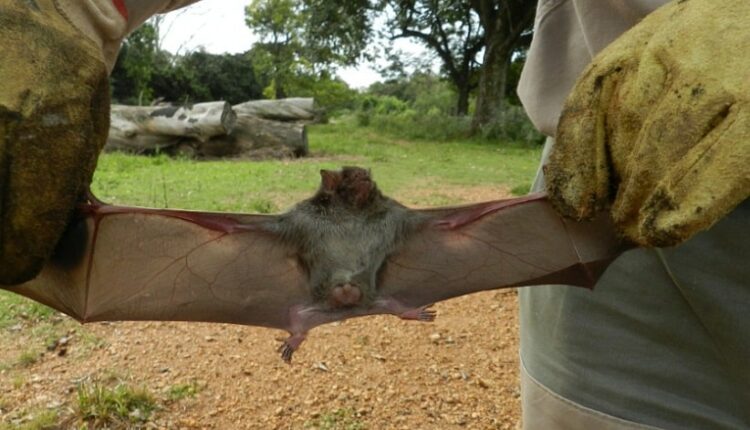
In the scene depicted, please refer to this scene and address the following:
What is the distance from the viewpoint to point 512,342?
15.9 ft

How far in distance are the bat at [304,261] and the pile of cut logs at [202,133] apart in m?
12.0

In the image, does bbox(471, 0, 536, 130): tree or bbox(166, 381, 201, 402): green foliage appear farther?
bbox(471, 0, 536, 130): tree

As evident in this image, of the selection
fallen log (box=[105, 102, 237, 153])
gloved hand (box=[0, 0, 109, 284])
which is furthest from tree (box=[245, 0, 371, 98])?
gloved hand (box=[0, 0, 109, 284])

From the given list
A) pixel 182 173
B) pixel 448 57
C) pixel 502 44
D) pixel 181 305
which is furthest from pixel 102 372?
pixel 448 57

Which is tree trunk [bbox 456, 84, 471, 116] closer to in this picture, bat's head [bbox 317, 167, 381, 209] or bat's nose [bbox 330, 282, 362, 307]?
bat's head [bbox 317, 167, 381, 209]

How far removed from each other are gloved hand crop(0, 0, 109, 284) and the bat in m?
0.26

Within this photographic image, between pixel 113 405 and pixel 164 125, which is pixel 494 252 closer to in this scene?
pixel 113 405

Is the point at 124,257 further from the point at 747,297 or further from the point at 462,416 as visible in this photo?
the point at 462,416

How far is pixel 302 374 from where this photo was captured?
421 cm

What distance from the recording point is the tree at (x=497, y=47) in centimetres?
2084

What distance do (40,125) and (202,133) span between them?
12.7m

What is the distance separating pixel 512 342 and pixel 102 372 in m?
2.72

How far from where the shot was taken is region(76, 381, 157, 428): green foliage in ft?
11.5

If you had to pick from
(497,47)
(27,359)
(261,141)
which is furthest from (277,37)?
(27,359)
